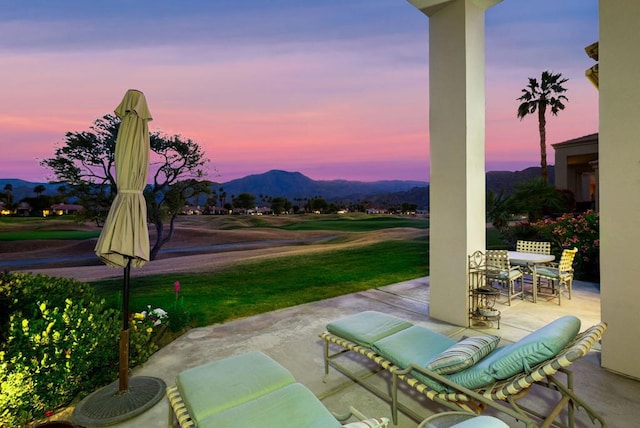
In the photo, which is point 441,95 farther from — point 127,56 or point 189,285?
point 127,56

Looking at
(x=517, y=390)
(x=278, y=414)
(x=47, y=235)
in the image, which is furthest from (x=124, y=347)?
(x=47, y=235)

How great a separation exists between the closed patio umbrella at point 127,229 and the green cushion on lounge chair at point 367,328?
169cm

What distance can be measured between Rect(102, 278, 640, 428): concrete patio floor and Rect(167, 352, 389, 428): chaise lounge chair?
27.0 inches

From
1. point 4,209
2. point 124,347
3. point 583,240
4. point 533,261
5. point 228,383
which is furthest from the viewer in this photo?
point 4,209

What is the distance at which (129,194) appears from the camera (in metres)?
2.62

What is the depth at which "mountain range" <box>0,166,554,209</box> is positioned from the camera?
13715 mm

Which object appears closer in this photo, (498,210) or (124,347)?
(124,347)

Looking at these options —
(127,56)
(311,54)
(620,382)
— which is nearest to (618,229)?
(620,382)

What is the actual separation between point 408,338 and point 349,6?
29.1 feet

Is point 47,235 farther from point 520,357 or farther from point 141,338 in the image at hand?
point 520,357

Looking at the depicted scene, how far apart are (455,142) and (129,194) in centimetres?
395

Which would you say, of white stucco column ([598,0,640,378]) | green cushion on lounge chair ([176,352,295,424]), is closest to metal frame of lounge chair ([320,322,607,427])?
green cushion on lounge chair ([176,352,295,424])

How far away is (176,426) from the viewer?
7.09 feet

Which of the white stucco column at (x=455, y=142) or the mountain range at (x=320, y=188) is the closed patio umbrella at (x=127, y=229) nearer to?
the white stucco column at (x=455, y=142)
